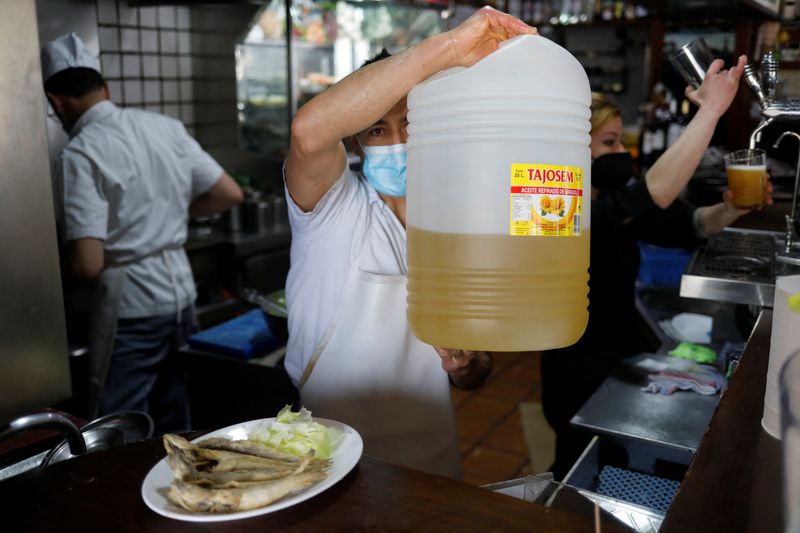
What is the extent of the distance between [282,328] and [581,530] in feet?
5.91

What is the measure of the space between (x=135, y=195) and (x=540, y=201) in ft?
8.83

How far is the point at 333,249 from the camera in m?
1.73

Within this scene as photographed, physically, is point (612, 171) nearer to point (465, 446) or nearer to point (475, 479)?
point (475, 479)

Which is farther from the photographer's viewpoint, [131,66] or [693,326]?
[131,66]

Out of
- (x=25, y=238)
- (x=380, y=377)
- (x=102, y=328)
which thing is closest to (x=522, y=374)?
(x=102, y=328)

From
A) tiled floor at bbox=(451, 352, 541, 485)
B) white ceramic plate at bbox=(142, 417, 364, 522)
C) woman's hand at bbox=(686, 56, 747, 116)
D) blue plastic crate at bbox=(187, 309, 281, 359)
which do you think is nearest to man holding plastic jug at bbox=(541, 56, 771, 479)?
woman's hand at bbox=(686, 56, 747, 116)

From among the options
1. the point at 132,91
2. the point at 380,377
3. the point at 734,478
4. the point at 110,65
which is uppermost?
the point at 110,65

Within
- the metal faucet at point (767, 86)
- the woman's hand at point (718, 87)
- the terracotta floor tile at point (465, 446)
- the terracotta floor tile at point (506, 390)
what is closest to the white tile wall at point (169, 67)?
the terracotta floor tile at point (506, 390)

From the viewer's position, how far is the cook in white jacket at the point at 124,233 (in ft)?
10.5

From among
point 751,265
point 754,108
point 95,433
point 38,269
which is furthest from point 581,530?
point 754,108

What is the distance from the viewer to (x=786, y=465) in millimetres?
812

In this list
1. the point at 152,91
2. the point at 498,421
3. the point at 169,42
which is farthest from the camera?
the point at 169,42

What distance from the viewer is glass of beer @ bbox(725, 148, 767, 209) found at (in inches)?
94.3

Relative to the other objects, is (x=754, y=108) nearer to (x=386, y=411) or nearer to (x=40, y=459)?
(x=386, y=411)
